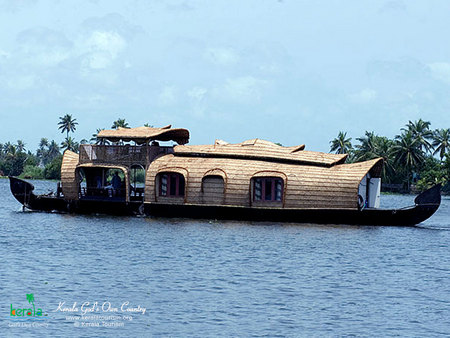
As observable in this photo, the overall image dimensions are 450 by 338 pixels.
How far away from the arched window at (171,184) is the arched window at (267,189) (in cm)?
367

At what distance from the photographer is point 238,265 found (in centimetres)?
2528

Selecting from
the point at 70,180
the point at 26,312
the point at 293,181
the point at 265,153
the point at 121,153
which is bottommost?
the point at 26,312

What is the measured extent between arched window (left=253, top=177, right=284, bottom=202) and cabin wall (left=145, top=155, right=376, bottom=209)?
0.27m

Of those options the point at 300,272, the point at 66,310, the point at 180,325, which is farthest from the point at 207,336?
the point at 300,272

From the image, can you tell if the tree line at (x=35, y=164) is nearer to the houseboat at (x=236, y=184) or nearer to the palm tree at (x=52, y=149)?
the palm tree at (x=52, y=149)

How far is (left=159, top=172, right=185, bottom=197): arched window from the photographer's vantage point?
36281mm

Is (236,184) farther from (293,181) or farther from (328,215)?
(328,215)

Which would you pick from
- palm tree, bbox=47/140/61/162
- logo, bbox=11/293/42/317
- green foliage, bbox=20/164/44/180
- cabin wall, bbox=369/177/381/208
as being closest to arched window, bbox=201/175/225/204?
cabin wall, bbox=369/177/381/208

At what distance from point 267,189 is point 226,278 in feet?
39.5

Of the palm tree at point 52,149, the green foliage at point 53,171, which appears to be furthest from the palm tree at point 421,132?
the palm tree at point 52,149

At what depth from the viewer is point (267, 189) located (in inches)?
1364

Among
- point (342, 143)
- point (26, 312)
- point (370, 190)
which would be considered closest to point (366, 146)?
point (342, 143)

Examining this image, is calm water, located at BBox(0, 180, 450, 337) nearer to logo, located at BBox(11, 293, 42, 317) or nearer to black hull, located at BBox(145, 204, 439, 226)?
logo, located at BBox(11, 293, 42, 317)

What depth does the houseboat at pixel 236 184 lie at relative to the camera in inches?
1319
